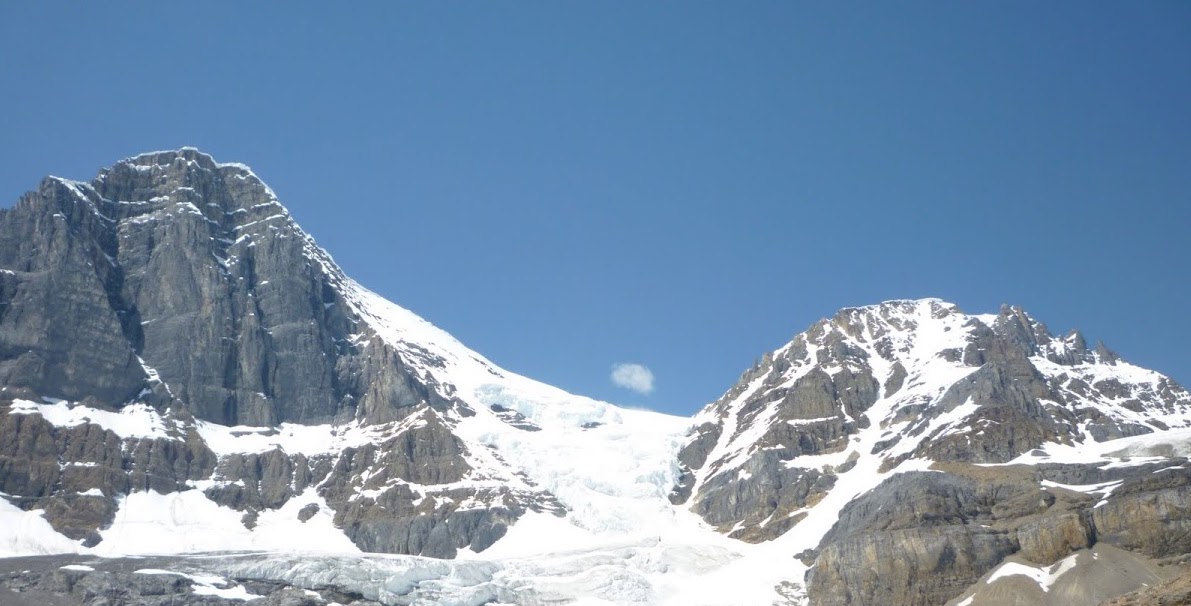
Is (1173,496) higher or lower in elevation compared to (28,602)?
higher

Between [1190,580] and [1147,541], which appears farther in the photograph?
[1147,541]

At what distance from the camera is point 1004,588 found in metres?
198

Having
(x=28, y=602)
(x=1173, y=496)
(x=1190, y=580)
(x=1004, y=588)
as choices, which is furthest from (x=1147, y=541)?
(x=28, y=602)

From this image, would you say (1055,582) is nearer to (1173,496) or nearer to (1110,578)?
(1110,578)

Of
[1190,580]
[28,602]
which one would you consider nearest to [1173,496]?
[1190,580]

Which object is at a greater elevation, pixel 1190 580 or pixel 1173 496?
pixel 1173 496

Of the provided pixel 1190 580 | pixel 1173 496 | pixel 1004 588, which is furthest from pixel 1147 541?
pixel 1190 580

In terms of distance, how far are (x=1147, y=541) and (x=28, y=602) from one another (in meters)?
175

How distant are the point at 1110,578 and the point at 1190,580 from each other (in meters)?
110

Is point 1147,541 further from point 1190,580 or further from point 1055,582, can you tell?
point 1190,580

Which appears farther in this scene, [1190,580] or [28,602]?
[28,602]

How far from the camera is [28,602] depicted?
199125mm

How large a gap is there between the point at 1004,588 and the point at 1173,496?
101 ft

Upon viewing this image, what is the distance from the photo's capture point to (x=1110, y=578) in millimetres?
191250
